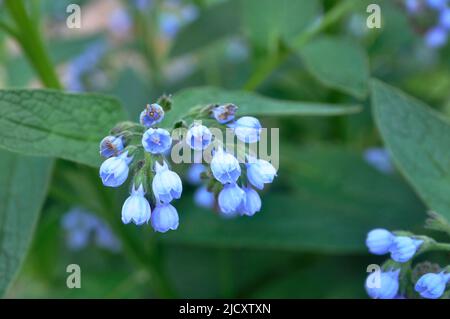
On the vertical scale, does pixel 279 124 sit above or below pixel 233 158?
above

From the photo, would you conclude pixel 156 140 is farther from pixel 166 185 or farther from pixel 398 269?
pixel 398 269

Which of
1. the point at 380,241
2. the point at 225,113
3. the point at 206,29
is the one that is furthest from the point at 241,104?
the point at 206,29

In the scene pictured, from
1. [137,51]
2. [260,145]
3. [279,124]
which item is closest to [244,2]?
[260,145]

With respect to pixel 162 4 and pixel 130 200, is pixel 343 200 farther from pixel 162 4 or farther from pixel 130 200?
pixel 162 4

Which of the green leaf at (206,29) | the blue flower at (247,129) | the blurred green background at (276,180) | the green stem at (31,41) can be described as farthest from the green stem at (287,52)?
the blue flower at (247,129)

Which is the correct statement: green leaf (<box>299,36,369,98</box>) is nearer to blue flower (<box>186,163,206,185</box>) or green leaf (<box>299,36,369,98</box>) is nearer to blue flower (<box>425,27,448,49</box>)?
blue flower (<box>425,27,448,49</box>)

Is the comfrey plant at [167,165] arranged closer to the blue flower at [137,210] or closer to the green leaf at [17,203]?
the blue flower at [137,210]
